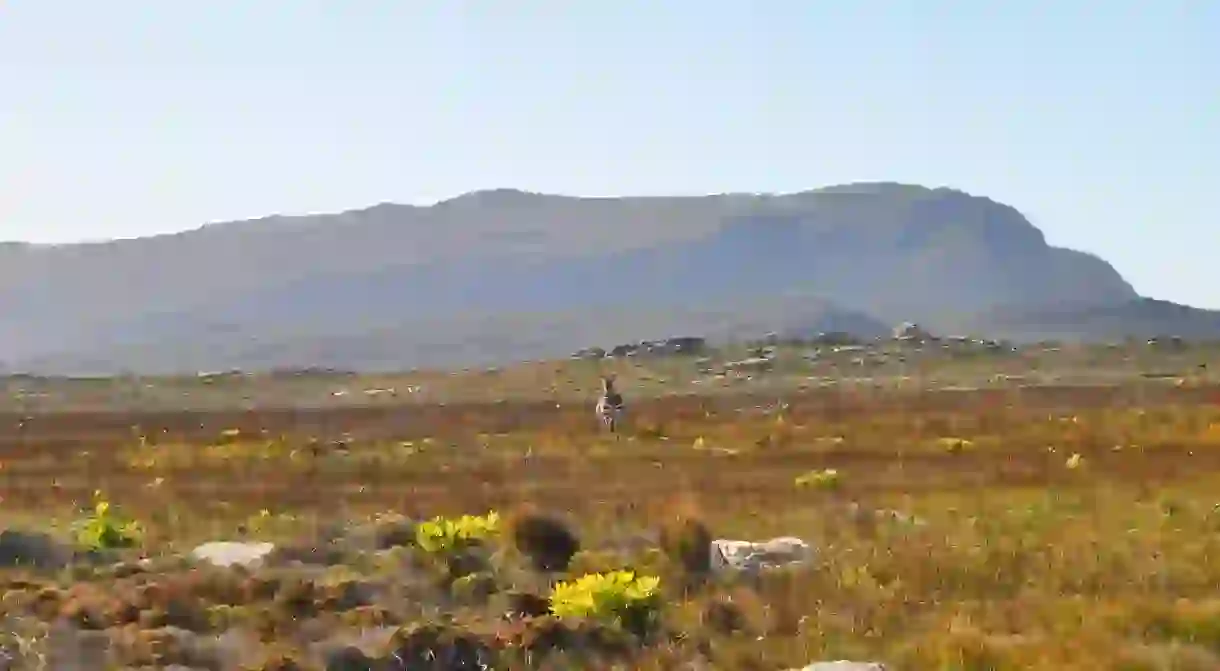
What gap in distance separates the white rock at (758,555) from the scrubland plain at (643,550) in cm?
23

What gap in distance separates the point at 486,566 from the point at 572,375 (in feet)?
253

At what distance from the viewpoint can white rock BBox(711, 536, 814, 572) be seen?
49.4 feet

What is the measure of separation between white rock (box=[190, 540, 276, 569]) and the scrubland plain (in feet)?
0.84

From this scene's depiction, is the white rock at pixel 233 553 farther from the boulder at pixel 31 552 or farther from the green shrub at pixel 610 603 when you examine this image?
the green shrub at pixel 610 603

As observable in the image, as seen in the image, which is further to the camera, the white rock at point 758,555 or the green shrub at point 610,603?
the white rock at point 758,555

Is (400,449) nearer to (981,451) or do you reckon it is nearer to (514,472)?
(514,472)

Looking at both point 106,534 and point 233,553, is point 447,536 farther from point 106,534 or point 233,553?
point 106,534

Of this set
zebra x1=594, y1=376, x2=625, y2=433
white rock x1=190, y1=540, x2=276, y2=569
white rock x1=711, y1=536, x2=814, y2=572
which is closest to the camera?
white rock x1=190, y1=540, x2=276, y2=569

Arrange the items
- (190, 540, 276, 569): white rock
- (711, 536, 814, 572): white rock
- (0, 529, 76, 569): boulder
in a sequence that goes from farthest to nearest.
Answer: (711, 536, 814, 572): white rock, (0, 529, 76, 569): boulder, (190, 540, 276, 569): white rock

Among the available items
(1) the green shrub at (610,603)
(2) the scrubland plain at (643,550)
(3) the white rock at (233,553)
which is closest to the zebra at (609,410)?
(2) the scrubland plain at (643,550)

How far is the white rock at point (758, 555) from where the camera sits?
49.4ft

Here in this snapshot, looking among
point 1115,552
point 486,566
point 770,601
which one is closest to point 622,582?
point 770,601

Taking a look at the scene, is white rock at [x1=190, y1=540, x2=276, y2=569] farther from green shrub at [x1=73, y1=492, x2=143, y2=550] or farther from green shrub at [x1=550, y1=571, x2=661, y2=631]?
green shrub at [x1=550, y1=571, x2=661, y2=631]

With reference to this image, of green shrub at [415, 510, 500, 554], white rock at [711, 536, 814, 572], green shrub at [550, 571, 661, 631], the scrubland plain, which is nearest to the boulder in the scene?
the scrubland plain
